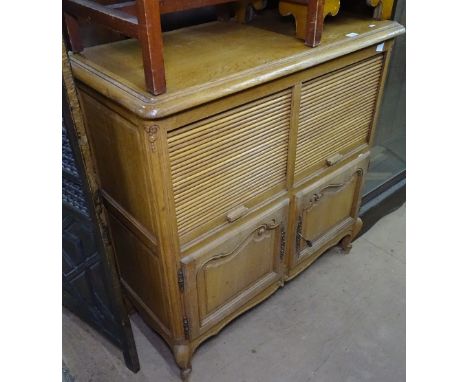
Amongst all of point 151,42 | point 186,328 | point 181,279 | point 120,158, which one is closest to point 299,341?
point 186,328

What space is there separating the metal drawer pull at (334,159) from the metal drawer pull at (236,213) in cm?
43

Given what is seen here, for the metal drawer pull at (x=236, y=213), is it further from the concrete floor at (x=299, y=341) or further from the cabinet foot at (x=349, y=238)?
the cabinet foot at (x=349, y=238)

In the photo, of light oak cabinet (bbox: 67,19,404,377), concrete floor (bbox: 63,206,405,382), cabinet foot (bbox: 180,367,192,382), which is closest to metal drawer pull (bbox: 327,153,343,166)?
light oak cabinet (bbox: 67,19,404,377)

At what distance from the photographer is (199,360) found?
1.69m

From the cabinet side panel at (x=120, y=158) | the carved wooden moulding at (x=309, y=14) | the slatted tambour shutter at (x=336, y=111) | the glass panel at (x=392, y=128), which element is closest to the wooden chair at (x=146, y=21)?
the cabinet side panel at (x=120, y=158)

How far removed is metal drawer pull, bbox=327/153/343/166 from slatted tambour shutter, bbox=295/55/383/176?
1cm

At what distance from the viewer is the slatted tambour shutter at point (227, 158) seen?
3.71 feet

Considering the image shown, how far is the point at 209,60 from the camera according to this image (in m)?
1.21

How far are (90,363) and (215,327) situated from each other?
53 centimetres

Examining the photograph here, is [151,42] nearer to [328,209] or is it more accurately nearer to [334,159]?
[334,159]

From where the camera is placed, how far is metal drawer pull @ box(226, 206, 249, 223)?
1.35m

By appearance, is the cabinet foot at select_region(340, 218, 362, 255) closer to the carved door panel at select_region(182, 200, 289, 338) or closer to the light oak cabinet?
the light oak cabinet

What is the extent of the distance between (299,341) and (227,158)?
0.95m

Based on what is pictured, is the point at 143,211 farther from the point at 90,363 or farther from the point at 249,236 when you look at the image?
the point at 90,363
